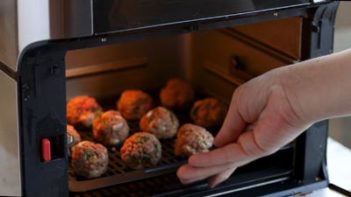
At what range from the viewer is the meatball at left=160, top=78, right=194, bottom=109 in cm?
154

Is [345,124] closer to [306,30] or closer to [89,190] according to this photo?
[306,30]

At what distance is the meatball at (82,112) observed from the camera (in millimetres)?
1439

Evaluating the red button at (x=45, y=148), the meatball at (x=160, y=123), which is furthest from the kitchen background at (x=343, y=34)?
the red button at (x=45, y=148)

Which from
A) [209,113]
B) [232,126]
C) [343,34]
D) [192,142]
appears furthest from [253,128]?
[343,34]

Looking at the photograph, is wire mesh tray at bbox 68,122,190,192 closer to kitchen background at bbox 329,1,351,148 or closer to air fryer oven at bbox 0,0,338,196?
air fryer oven at bbox 0,0,338,196

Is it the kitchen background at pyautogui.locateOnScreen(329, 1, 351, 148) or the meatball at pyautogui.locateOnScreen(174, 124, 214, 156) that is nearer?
the meatball at pyautogui.locateOnScreen(174, 124, 214, 156)

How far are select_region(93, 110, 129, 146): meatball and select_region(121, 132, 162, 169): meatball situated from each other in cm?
6

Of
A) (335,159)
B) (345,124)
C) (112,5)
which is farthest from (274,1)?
(345,124)

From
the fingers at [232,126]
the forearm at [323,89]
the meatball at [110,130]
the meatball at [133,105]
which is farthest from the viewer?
the meatball at [133,105]

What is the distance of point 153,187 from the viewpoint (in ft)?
4.10

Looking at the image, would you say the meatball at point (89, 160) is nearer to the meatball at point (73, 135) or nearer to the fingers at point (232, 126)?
the meatball at point (73, 135)

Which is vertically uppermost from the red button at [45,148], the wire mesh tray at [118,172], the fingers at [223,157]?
the red button at [45,148]

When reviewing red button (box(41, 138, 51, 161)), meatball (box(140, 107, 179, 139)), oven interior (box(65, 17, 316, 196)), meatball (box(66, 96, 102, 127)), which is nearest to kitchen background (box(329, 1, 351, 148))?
oven interior (box(65, 17, 316, 196))

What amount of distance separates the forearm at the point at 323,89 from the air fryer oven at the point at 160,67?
5.7 inches
